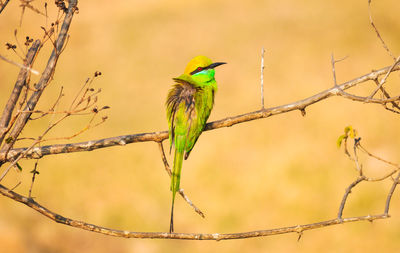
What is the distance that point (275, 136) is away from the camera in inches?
452

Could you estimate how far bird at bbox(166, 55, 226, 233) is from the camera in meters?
4.28

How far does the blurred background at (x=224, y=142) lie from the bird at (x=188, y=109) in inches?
240

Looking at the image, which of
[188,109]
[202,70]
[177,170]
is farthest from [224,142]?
[177,170]

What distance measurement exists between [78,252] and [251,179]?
3.56m

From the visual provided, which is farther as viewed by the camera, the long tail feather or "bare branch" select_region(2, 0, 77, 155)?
the long tail feather

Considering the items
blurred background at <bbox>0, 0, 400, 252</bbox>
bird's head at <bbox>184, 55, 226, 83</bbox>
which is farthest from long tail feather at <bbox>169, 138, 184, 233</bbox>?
blurred background at <bbox>0, 0, 400, 252</bbox>

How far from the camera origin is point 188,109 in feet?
14.7

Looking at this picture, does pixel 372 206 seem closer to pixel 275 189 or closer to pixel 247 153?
pixel 275 189

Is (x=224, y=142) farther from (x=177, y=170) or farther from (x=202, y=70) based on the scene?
(x=177, y=170)

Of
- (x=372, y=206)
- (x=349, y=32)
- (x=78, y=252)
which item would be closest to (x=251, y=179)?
(x=372, y=206)

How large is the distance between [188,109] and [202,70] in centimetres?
68

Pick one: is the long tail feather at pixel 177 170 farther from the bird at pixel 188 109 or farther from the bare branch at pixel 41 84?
the bare branch at pixel 41 84

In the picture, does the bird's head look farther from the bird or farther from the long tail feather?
the long tail feather

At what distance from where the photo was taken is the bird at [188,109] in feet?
14.0
